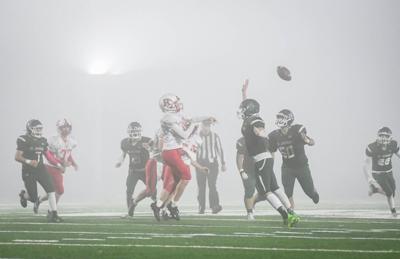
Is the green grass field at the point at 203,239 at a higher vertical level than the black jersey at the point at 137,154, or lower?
lower

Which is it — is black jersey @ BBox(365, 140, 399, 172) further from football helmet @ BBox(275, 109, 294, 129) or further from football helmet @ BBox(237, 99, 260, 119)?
football helmet @ BBox(237, 99, 260, 119)

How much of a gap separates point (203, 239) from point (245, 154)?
424 cm

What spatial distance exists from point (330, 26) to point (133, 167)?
63.1 ft

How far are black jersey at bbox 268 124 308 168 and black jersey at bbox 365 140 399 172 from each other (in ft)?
4.72

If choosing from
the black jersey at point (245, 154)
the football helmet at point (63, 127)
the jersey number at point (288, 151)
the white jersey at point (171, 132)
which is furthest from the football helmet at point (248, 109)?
the football helmet at point (63, 127)

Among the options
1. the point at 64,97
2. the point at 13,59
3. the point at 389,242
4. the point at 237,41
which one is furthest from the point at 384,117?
the point at 389,242

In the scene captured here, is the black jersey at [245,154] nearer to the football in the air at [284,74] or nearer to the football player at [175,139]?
the football player at [175,139]

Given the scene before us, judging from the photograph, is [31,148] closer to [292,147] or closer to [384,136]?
[292,147]

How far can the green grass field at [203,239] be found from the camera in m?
6.10

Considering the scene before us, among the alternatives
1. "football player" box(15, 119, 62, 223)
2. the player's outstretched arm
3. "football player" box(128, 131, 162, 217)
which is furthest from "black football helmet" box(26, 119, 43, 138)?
"football player" box(128, 131, 162, 217)

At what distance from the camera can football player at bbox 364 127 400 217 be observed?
38.5 ft

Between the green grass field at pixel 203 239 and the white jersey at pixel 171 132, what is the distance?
1.08 m

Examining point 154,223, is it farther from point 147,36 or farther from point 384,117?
point 147,36

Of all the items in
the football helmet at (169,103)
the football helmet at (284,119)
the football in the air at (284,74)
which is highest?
the football in the air at (284,74)
